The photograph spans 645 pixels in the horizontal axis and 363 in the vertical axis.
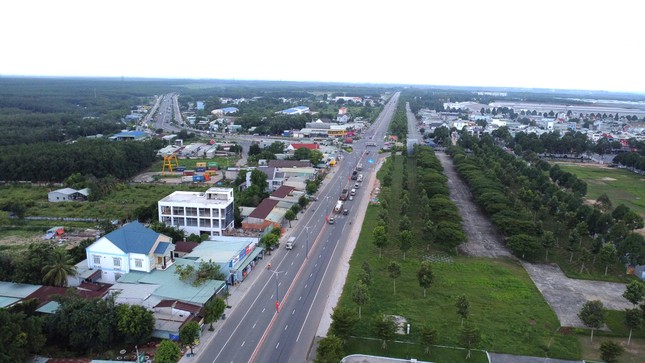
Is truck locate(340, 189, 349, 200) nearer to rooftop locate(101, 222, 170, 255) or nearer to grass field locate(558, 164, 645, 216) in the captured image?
rooftop locate(101, 222, 170, 255)

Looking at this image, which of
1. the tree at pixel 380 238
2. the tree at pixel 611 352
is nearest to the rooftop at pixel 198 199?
the tree at pixel 380 238

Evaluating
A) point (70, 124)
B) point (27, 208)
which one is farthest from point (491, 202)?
point (70, 124)

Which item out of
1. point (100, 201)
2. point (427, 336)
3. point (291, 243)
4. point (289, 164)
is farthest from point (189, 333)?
point (289, 164)

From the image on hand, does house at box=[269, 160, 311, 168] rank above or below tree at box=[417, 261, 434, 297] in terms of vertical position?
above

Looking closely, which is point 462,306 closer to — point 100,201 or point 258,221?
point 258,221

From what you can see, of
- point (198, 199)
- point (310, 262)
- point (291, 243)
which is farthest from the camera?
point (198, 199)

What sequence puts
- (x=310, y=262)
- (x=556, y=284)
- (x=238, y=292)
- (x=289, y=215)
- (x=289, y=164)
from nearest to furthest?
(x=238, y=292) → (x=556, y=284) → (x=310, y=262) → (x=289, y=215) → (x=289, y=164)

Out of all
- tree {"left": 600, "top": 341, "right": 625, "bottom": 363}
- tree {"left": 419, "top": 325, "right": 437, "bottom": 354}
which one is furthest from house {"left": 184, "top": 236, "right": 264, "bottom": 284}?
tree {"left": 600, "top": 341, "right": 625, "bottom": 363}
